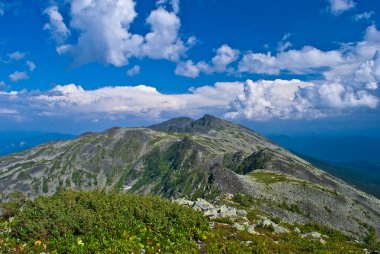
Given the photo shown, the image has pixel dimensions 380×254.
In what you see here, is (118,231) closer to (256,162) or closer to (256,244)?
(256,244)

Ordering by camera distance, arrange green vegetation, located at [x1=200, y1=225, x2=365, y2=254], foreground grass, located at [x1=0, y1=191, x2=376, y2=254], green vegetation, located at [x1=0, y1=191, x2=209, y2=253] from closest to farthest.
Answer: green vegetation, located at [x1=0, y1=191, x2=209, y2=253], foreground grass, located at [x1=0, y1=191, x2=376, y2=254], green vegetation, located at [x1=200, y1=225, x2=365, y2=254]

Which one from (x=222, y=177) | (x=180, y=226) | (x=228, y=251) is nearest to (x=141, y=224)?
(x=180, y=226)

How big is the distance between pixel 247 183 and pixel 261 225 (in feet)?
235

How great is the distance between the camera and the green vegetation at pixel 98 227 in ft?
71.9

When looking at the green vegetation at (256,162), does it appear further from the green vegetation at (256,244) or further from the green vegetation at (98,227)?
the green vegetation at (98,227)

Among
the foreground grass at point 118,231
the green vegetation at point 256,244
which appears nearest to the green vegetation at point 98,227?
the foreground grass at point 118,231

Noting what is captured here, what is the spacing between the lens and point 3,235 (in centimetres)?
2380

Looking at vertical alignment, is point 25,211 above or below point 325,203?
above

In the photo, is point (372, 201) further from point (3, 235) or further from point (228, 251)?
point (3, 235)

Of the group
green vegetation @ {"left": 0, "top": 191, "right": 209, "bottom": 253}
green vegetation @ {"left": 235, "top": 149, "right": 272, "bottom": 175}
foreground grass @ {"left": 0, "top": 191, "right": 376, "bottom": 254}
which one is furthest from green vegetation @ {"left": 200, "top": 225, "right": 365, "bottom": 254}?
green vegetation @ {"left": 235, "top": 149, "right": 272, "bottom": 175}

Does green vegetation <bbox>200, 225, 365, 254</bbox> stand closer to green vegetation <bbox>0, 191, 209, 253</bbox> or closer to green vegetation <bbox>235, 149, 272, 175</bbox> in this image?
green vegetation <bbox>0, 191, 209, 253</bbox>

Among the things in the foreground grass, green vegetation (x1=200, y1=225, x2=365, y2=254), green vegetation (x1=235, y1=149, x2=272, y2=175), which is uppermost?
the foreground grass

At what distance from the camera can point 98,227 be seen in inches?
963

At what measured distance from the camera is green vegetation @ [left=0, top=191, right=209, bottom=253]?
71.9 feet
